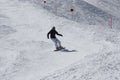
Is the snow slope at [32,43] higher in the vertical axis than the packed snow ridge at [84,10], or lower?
lower

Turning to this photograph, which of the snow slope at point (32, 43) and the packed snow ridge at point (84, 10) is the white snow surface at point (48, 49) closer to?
the snow slope at point (32, 43)

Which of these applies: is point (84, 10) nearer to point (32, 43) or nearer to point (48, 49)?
point (32, 43)

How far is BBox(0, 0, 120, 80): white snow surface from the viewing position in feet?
46.7

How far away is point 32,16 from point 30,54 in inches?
354

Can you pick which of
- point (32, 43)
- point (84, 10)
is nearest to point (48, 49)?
point (32, 43)

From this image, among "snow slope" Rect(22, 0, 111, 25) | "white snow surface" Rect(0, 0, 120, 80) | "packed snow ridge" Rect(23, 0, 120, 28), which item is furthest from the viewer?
"packed snow ridge" Rect(23, 0, 120, 28)

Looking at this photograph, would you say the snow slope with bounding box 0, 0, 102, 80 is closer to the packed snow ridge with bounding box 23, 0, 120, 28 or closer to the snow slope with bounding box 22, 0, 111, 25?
the snow slope with bounding box 22, 0, 111, 25

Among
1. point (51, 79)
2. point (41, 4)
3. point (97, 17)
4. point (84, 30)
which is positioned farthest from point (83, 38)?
point (41, 4)

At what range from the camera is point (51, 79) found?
1346 cm

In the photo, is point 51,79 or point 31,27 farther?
point 31,27

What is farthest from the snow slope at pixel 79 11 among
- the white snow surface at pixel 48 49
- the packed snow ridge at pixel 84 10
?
the white snow surface at pixel 48 49

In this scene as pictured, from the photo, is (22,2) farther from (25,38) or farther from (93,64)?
(93,64)

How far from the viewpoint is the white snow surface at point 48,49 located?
14227 mm


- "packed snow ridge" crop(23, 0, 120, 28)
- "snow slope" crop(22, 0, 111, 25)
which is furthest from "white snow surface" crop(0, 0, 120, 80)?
"packed snow ridge" crop(23, 0, 120, 28)
